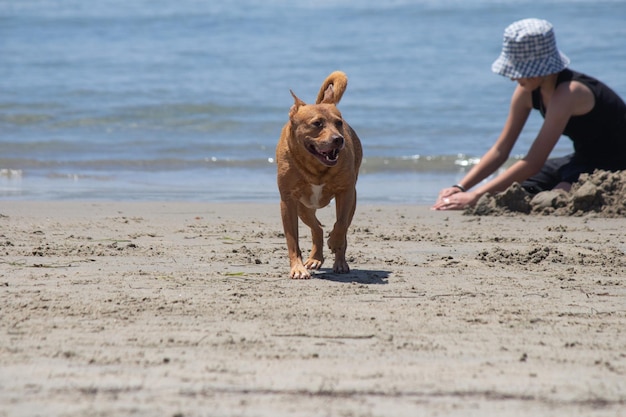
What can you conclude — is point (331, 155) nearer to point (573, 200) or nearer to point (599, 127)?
point (573, 200)

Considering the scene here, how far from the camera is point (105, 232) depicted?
6367 mm

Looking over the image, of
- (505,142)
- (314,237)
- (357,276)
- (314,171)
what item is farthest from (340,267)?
Answer: (505,142)

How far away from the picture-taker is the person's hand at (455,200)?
759cm

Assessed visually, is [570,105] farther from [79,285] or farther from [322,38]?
[322,38]

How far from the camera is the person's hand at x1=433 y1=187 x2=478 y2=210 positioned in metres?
7.59

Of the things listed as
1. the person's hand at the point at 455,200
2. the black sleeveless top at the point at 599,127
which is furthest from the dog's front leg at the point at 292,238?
the black sleeveless top at the point at 599,127

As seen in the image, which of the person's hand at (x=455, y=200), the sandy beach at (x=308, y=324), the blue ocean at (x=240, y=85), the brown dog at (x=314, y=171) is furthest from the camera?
the blue ocean at (x=240, y=85)

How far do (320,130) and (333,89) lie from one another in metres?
0.56

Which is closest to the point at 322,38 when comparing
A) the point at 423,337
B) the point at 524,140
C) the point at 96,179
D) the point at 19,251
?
the point at 524,140

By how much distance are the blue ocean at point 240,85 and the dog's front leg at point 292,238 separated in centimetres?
334

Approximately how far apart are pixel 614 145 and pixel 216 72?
13.9m

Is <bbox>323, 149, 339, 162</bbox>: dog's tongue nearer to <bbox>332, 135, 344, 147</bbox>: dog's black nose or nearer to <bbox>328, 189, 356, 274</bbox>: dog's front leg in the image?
<bbox>332, 135, 344, 147</bbox>: dog's black nose

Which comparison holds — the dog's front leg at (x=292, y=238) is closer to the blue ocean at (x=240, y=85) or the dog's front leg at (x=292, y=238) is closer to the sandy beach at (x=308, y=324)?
the sandy beach at (x=308, y=324)

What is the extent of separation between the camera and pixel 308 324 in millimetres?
3848
